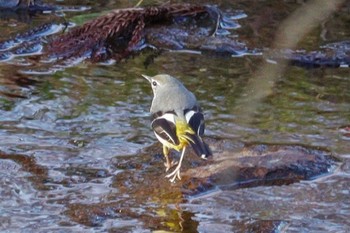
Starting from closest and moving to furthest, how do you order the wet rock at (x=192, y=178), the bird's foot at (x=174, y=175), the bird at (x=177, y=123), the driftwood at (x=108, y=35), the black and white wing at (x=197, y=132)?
the wet rock at (x=192, y=178)
the black and white wing at (x=197, y=132)
the bird at (x=177, y=123)
the bird's foot at (x=174, y=175)
the driftwood at (x=108, y=35)

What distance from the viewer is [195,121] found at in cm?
526

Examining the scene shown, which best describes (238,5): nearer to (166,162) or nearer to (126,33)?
(126,33)

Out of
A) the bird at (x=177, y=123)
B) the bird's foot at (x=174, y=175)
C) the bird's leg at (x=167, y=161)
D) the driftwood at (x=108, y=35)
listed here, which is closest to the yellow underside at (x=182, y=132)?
the bird at (x=177, y=123)

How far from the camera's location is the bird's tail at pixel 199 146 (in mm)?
4996

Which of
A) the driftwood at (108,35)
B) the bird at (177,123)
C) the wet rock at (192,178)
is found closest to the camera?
the wet rock at (192,178)

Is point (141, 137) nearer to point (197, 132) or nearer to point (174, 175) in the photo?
point (174, 175)

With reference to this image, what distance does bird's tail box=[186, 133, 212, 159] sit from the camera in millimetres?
4996

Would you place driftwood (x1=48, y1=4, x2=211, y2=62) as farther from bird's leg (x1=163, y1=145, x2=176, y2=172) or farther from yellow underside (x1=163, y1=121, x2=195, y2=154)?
yellow underside (x1=163, y1=121, x2=195, y2=154)

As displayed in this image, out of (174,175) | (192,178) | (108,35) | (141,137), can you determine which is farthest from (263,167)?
(108,35)

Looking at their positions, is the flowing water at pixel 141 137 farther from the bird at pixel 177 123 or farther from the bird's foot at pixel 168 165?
the bird at pixel 177 123

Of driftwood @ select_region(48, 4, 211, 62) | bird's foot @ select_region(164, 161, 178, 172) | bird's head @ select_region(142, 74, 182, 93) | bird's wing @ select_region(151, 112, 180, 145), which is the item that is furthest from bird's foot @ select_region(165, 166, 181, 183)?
driftwood @ select_region(48, 4, 211, 62)

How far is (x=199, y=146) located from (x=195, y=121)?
253 mm

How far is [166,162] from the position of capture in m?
5.77

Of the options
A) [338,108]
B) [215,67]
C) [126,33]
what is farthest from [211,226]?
[126,33]
